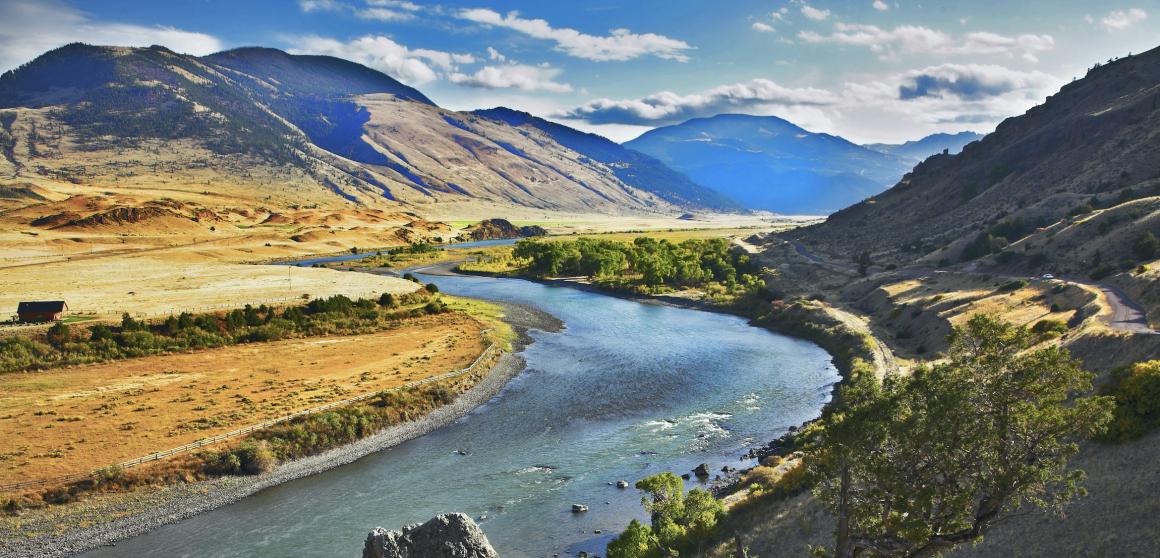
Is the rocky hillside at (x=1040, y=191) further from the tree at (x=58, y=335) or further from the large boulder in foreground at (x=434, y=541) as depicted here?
the tree at (x=58, y=335)

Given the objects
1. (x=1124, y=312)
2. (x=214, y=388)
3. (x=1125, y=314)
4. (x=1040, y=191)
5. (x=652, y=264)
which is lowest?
(x=214, y=388)

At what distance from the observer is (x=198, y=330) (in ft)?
243

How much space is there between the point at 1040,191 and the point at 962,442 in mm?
142884

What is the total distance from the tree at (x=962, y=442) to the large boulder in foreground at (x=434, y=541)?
39.0 feet

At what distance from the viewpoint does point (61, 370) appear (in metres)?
61.2

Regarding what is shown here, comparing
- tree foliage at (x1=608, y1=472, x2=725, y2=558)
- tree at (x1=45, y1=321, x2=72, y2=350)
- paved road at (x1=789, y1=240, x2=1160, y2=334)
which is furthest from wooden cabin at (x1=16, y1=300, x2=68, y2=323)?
paved road at (x1=789, y1=240, x2=1160, y2=334)

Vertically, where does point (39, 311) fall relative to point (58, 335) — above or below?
above

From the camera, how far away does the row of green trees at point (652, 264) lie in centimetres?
13325

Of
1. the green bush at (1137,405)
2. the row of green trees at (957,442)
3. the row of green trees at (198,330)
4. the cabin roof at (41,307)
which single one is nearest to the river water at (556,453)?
the row of green trees at (957,442)

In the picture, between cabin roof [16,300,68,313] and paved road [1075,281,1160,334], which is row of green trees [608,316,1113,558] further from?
cabin roof [16,300,68,313]

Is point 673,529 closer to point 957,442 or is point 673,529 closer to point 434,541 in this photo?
point 434,541

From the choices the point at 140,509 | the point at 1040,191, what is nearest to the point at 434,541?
the point at 140,509

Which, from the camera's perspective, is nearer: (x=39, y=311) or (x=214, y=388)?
(x=214, y=388)

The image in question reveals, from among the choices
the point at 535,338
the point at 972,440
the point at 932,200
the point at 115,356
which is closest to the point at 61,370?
the point at 115,356
